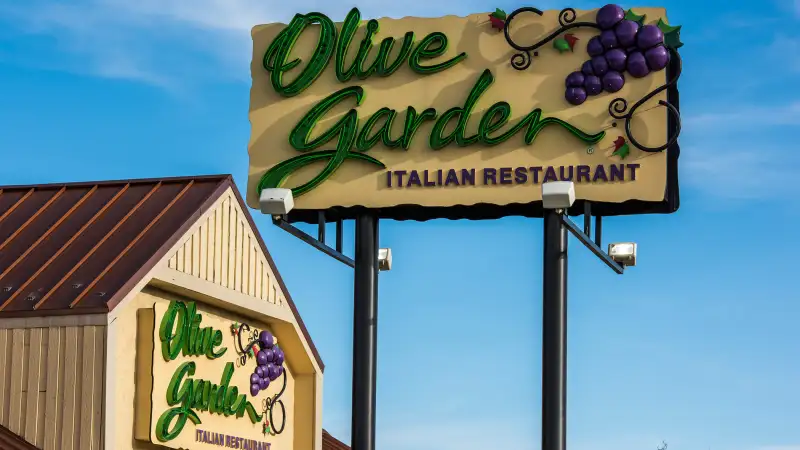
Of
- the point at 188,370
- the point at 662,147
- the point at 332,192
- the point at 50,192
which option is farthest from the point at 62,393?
the point at 662,147

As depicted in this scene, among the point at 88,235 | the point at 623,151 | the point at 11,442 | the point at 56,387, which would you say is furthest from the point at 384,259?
the point at 11,442

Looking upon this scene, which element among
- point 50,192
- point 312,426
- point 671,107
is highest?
point 671,107

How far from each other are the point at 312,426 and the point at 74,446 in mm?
8803

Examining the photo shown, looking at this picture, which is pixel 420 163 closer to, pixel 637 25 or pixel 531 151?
pixel 531 151

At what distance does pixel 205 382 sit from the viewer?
A: 25609 millimetres

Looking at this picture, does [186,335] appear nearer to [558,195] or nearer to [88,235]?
[88,235]

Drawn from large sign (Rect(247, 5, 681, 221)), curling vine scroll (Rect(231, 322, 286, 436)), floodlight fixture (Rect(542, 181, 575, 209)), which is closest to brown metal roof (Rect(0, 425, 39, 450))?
curling vine scroll (Rect(231, 322, 286, 436))

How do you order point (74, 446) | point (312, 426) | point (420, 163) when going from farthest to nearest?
point (312, 426) < point (420, 163) < point (74, 446)

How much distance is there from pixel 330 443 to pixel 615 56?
10356mm

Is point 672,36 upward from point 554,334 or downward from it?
upward

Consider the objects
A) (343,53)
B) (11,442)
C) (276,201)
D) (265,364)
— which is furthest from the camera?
(343,53)

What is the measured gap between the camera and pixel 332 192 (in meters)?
28.8

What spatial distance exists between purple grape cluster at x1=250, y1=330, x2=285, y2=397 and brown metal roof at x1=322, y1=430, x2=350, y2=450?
3926 mm

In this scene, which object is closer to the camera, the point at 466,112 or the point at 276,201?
the point at 276,201
